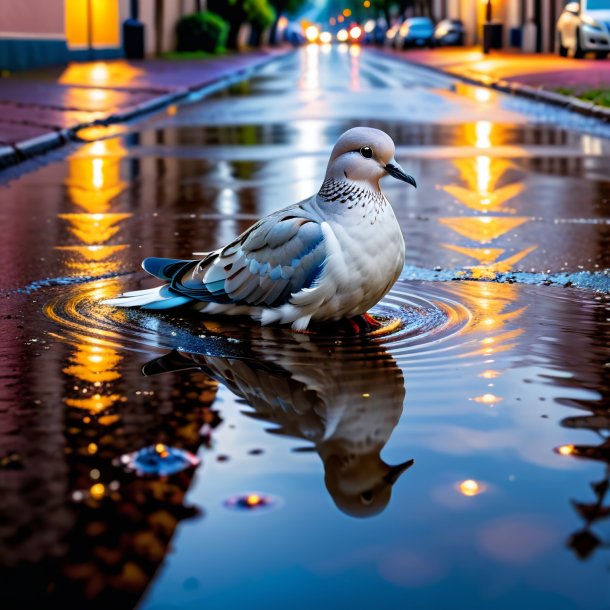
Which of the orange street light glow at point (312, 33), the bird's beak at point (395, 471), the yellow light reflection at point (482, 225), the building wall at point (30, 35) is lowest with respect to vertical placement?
the yellow light reflection at point (482, 225)

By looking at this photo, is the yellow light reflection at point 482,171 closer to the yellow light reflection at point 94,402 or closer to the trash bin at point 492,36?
the yellow light reflection at point 94,402

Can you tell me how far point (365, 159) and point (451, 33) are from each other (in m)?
64.8

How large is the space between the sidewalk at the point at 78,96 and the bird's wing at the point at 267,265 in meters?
8.62

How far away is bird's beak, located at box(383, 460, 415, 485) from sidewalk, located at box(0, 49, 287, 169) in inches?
414

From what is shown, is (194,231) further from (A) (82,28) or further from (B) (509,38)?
(B) (509,38)

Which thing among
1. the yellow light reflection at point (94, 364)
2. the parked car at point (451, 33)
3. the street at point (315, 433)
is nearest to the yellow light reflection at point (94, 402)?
the street at point (315, 433)

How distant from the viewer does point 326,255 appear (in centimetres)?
465

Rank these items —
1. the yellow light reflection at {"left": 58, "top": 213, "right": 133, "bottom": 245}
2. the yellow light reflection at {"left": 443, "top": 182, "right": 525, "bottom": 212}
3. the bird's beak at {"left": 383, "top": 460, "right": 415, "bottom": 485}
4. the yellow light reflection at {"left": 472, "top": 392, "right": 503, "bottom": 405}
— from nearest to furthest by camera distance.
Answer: the bird's beak at {"left": 383, "top": 460, "right": 415, "bottom": 485}
the yellow light reflection at {"left": 472, "top": 392, "right": 503, "bottom": 405}
the yellow light reflection at {"left": 58, "top": 213, "right": 133, "bottom": 245}
the yellow light reflection at {"left": 443, "top": 182, "right": 525, "bottom": 212}

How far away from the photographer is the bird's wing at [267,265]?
4.71 meters

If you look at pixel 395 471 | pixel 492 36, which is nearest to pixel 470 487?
pixel 395 471

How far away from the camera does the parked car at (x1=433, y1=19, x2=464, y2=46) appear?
67.8 metres

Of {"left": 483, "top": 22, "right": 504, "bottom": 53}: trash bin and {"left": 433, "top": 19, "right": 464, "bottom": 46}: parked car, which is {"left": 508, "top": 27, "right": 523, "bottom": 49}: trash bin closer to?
{"left": 483, "top": 22, "right": 504, "bottom": 53}: trash bin

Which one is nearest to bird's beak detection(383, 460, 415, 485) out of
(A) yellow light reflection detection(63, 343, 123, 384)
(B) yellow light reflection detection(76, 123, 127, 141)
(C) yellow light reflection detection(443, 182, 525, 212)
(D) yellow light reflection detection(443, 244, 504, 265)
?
(A) yellow light reflection detection(63, 343, 123, 384)

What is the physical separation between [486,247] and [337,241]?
314cm
